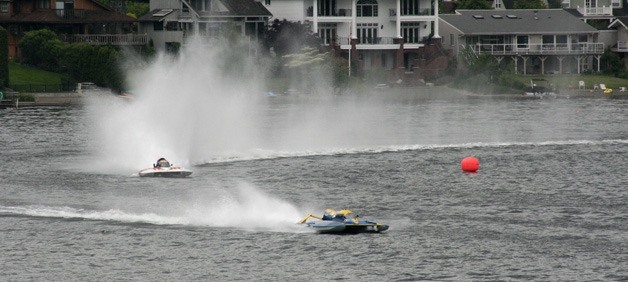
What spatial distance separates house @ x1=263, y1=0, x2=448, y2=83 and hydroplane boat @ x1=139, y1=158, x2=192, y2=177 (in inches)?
2523

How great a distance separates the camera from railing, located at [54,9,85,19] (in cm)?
12756

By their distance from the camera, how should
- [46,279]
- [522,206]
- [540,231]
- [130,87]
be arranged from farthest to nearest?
[130,87] → [522,206] → [540,231] → [46,279]

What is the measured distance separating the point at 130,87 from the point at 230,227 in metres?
62.9

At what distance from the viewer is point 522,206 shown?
191 feet

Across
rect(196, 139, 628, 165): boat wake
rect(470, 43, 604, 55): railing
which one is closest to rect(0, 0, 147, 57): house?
rect(470, 43, 604, 55): railing

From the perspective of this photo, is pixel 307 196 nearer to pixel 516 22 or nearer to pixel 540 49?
pixel 540 49

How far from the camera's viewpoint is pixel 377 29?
13462 centimetres

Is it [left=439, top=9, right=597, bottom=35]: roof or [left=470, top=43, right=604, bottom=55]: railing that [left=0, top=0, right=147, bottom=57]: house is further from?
[left=470, top=43, right=604, bottom=55]: railing

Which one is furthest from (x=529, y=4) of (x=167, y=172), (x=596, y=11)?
(x=167, y=172)

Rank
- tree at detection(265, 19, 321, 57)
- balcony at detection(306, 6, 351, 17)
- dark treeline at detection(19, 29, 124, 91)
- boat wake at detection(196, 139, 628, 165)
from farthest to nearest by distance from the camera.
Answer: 1. balcony at detection(306, 6, 351, 17)
2. tree at detection(265, 19, 321, 57)
3. dark treeline at detection(19, 29, 124, 91)
4. boat wake at detection(196, 139, 628, 165)

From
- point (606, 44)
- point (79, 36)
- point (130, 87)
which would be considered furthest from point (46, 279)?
point (606, 44)

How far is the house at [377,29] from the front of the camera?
131875 millimetres

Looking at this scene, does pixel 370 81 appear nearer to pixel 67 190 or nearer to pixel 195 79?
pixel 195 79

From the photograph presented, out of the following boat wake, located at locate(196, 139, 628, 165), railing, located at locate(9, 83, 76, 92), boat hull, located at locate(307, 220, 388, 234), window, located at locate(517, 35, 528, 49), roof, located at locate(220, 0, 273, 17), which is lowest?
boat hull, located at locate(307, 220, 388, 234)
